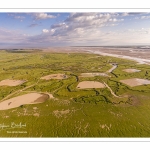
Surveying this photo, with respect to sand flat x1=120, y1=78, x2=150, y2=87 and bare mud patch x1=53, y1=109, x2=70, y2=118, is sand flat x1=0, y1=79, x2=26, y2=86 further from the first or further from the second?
sand flat x1=120, y1=78, x2=150, y2=87

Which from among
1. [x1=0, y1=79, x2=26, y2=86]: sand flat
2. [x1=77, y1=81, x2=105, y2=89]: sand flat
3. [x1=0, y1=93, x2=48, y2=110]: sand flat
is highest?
[x1=77, y1=81, x2=105, y2=89]: sand flat

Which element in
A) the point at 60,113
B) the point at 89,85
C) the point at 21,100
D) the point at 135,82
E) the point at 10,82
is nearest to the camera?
the point at 60,113

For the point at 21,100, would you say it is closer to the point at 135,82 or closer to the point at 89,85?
the point at 89,85

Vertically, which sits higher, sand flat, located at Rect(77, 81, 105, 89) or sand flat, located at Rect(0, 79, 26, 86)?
sand flat, located at Rect(77, 81, 105, 89)

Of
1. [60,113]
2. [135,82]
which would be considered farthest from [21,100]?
[135,82]

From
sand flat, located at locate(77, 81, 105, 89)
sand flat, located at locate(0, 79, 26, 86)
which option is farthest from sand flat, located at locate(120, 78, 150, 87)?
sand flat, located at locate(0, 79, 26, 86)

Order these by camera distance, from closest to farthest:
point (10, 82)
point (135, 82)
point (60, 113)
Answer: point (60, 113) < point (135, 82) < point (10, 82)

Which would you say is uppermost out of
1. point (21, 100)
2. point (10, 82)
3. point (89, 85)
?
point (89, 85)

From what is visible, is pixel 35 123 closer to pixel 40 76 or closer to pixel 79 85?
pixel 79 85
